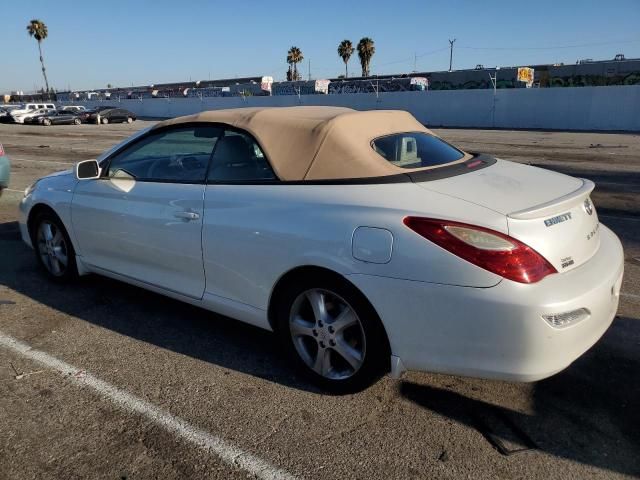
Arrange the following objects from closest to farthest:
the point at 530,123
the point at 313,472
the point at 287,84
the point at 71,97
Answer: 1. the point at 313,472
2. the point at 530,123
3. the point at 287,84
4. the point at 71,97

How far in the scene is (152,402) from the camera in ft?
10.1

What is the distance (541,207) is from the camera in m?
2.74

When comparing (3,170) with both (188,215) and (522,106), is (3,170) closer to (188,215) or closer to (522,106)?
(188,215)

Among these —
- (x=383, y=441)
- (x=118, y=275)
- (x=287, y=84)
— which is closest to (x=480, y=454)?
(x=383, y=441)

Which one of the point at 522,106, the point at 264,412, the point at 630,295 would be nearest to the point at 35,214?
the point at 264,412

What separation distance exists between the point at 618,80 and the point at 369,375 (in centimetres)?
4075

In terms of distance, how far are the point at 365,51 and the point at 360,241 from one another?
79105mm

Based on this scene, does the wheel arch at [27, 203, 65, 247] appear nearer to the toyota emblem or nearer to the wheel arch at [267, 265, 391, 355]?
the wheel arch at [267, 265, 391, 355]

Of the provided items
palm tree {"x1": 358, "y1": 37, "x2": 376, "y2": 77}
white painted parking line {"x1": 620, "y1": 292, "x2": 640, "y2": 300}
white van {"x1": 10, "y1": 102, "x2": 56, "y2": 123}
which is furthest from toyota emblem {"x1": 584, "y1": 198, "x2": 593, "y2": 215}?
palm tree {"x1": 358, "y1": 37, "x2": 376, "y2": 77}

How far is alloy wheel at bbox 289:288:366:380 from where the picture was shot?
2.99 meters

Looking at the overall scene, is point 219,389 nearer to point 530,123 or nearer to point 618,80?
point 530,123

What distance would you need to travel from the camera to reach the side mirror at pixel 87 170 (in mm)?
4223

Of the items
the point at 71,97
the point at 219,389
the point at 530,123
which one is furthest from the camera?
the point at 71,97

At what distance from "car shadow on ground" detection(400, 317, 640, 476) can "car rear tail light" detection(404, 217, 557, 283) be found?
0.84m
